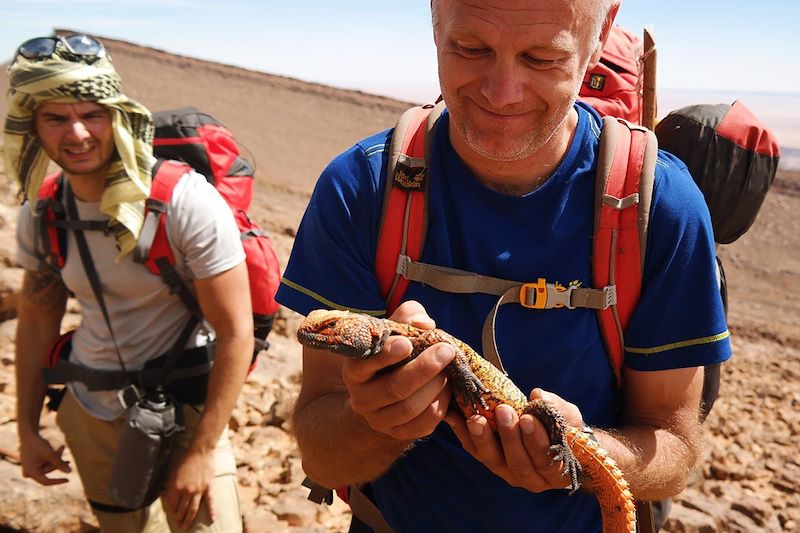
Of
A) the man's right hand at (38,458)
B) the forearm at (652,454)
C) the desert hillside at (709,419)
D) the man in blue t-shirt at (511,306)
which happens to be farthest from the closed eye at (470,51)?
the desert hillside at (709,419)

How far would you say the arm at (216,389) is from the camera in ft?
12.0

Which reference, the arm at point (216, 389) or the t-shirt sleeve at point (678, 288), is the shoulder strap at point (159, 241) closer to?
the arm at point (216, 389)

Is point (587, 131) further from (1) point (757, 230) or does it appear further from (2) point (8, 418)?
(1) point (757, 230)

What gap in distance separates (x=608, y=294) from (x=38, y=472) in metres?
3.49

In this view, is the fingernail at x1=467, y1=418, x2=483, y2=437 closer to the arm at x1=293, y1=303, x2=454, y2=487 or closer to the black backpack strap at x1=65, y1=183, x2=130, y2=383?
the arm at x1=293, y1=303, x2=454, y2=487

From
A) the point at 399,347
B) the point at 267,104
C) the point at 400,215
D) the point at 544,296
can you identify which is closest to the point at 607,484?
the point at 544,296

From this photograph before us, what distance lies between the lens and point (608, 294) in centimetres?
218

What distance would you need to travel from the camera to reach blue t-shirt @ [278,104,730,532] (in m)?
2.20

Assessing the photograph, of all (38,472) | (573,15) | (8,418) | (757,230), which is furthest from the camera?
(757,230)

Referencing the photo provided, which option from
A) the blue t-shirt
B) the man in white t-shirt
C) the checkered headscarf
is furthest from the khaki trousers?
the blue t-shirt

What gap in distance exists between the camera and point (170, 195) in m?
3.64

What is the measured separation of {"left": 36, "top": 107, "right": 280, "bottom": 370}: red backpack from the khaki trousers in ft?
2.50

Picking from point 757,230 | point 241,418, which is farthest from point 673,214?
point 757,230

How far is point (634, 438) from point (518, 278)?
0.66 meters
